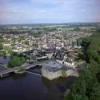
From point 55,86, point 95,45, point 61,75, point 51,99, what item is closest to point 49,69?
point 61,75

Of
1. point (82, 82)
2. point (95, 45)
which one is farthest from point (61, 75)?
point (82, 82)

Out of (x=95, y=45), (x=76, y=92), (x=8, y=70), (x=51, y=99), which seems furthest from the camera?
(x=95, y=45)

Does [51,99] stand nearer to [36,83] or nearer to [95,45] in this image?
[36,83]

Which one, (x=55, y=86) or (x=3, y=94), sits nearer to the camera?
(x=3, y=94)

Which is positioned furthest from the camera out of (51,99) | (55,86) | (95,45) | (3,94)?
(95,45)

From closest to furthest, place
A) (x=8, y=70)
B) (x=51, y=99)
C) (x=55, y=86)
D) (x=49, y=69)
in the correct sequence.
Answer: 1. (x=51, y=99)
2. (x=55, y=86)
3. (x=49, y=69)
4. (x=8, y=70)

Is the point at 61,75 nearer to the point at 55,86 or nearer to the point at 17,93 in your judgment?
the point at 55,86

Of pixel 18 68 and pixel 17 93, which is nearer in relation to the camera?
pixel 17 93

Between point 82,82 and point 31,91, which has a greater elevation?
point 82,82

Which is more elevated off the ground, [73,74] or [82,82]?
[82,82]
